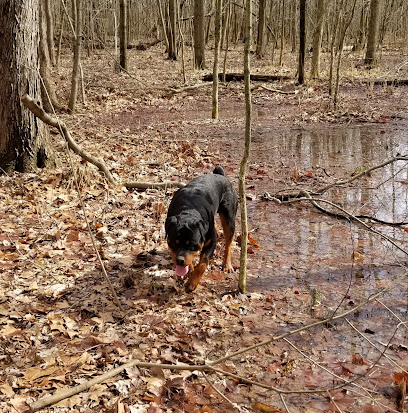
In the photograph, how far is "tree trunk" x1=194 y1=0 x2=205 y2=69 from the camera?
790 inches

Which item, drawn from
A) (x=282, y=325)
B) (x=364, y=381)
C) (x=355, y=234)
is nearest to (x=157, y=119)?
Result: (x=355, y=234)

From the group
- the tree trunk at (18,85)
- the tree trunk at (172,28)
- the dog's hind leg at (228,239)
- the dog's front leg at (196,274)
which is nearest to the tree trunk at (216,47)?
the tree trunk at (18,85)

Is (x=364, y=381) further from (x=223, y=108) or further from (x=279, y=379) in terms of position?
(x=223, y=108)

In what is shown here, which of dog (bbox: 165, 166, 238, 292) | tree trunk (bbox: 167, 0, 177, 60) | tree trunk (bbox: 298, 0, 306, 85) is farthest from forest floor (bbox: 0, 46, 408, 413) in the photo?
tree trunk (bbox: 167, 0, 177, 60)

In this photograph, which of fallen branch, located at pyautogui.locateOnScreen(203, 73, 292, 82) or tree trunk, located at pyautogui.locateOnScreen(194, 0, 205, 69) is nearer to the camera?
fallen branch, located at pyautogui.locateOnScreen(203, 73, 292, 82)

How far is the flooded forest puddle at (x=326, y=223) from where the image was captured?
4.62m

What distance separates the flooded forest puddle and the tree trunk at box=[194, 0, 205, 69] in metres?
11.8

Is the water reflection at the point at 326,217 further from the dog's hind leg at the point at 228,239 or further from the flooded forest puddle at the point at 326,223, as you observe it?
the dog's hind leg at the point at 228,239

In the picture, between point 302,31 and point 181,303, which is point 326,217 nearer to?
point 181,303

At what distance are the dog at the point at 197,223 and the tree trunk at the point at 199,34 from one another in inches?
672

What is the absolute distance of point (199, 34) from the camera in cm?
2041

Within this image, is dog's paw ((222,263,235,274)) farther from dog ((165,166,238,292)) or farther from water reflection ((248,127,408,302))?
water reflection ((248,127,408,302))

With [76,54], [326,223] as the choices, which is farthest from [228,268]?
[76,54]

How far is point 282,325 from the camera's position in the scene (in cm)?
386
